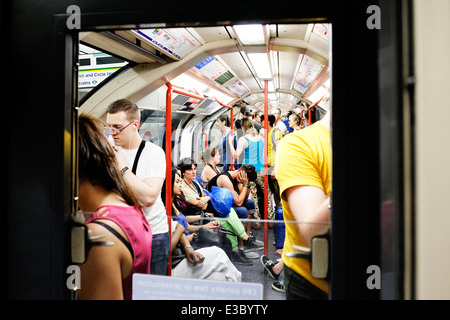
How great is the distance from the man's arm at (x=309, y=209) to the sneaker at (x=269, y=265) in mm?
1224

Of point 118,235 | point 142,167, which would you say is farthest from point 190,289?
point 142,167

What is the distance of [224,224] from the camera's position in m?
3.01

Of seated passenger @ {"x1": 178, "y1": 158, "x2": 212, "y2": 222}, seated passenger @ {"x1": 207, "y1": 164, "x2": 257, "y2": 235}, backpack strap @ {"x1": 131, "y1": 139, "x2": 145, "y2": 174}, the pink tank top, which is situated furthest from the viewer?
seated passenger @ {"x1": 207, "y1": 164, "x2": 257, "y2": 235}

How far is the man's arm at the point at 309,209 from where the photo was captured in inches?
51.3

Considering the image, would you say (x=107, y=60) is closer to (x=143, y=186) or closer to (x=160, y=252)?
(x=143, y=186)

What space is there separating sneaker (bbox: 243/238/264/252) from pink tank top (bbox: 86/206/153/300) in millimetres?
1323

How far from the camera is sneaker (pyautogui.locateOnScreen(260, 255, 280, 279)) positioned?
8.58ft

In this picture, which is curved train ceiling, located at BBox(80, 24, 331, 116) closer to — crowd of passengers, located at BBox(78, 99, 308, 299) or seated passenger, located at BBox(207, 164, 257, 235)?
crowd of passengers, located at BBox(78, 99, 308, 299)

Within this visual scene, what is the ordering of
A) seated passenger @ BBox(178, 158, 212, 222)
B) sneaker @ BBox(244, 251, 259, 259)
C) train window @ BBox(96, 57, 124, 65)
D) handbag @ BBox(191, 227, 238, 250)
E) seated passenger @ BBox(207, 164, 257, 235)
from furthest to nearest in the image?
seated passenger @ BBox(207, 164, 257, 235) → seated passenger @ BBox(178, 158, 212, 222) → sneaker @ BBox(244, 251, 259, 259) → train window @ BBox(96, 57, 124, 65) → handbag @ BBox(191, 227, 238, 250)

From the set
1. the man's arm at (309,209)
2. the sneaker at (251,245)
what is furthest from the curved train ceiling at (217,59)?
the sneaker at (251,245)

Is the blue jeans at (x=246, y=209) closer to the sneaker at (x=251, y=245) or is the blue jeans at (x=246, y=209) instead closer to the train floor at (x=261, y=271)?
the train floor at (x=261, y=271)

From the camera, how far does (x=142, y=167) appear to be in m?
2.47

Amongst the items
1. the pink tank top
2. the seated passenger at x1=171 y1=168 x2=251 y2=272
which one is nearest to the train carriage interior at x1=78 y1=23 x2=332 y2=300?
the seated passenger at x1=171 y1=168 x2=251 y2=272
